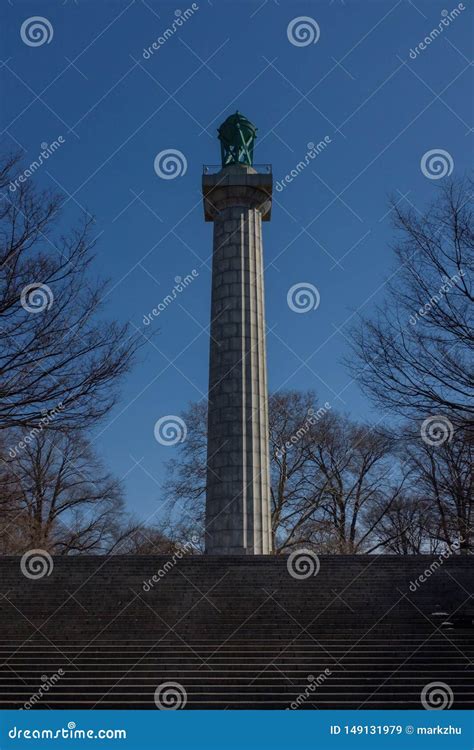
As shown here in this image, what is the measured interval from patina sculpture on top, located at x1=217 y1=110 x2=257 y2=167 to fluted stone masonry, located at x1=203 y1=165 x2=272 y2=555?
1.07 meters

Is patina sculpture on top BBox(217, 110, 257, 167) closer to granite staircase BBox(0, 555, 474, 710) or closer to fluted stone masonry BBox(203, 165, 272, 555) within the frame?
fluted stone masonry BBox(203, 165, 272, 555)

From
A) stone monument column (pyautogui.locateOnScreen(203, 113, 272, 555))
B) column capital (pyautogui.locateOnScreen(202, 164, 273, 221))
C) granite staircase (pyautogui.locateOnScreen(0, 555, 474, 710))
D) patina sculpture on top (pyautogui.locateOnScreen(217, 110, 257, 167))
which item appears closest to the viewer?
granite staircase (pyautogui.locateOnScreen(0, 555, 474, 710))

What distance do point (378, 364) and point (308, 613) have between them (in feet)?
19.8

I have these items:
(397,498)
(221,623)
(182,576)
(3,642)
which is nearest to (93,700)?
(3,642)

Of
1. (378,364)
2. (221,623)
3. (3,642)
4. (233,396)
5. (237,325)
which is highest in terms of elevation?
(237,325)

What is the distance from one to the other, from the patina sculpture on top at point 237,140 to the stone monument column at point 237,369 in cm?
14

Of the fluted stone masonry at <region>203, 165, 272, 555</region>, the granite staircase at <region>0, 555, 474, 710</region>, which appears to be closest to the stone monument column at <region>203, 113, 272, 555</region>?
the fluted stone masonry at <region>203, 165, 272, 555</region>

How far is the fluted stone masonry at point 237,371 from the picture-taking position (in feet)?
74.4

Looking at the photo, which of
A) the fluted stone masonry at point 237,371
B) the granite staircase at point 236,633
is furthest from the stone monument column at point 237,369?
the granite staircase at point 236,633

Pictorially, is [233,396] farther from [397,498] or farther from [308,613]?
[397,498]

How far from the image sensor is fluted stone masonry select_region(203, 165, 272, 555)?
22672 millimetres

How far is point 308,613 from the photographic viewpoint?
1554 centimetres

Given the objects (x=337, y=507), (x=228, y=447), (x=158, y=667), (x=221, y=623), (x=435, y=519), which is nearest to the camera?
(x=158, y=667)

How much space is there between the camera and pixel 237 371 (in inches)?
947
